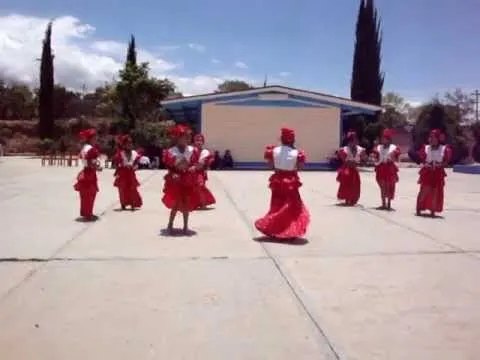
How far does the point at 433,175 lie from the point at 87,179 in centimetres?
718

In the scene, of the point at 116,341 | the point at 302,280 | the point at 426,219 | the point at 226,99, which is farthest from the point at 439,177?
the point at 226,99

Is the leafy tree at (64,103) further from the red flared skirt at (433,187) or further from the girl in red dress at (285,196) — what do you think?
the girl in red dress at (285,196)

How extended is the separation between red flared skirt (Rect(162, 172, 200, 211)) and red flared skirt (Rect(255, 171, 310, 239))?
4.11 feet

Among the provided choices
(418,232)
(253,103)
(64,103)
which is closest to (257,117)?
(253,103)

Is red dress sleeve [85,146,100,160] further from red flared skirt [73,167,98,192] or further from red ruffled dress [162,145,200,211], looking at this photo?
red ruffled dress [162,145,200,211]

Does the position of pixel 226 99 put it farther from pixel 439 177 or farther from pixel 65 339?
pixel 65 339

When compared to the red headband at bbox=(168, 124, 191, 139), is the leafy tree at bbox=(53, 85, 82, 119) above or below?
above

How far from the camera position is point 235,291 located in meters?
6.57

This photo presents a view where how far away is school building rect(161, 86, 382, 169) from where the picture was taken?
116 ft

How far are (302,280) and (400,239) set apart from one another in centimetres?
362

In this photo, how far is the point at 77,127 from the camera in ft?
189

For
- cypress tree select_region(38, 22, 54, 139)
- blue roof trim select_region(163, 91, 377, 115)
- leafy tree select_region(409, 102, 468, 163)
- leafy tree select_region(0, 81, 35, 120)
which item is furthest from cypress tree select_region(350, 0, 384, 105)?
leafy tree select_region(0, 81, 35, 120)

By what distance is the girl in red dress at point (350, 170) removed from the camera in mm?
15492

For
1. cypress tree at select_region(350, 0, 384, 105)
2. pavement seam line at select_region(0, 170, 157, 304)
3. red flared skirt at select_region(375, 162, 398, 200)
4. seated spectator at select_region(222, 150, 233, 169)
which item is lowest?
pavement seam line at select_region(0, 170, 157, 304)
